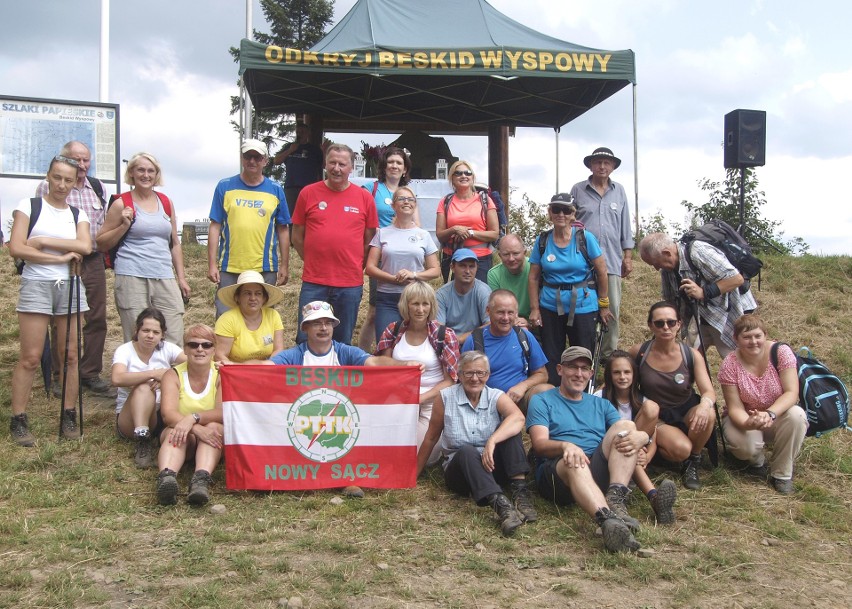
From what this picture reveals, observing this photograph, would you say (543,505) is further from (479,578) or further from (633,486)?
(479,578)

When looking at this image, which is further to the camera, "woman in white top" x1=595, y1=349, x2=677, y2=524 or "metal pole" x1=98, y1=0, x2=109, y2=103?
"metal pole" x1=98, y1=0, x2=109, y2=103

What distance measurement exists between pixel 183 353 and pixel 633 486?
3349 mm

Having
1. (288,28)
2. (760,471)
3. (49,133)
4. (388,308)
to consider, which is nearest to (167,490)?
(388,308)

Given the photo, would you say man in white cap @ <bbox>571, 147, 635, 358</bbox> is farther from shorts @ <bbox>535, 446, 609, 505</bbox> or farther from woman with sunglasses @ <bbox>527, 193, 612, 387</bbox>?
shorts @ <bbox>535, 446, 609, 505</bbox>

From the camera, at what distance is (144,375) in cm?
548

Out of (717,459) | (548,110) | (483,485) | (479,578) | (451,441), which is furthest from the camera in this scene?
(548,110)

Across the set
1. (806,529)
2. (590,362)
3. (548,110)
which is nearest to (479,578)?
(590,362)

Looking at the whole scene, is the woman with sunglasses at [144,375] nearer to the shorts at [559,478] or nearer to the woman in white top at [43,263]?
the woman in white top at [43,263]

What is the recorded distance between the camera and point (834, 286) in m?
10.9

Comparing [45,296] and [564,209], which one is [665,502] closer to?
[564,209]

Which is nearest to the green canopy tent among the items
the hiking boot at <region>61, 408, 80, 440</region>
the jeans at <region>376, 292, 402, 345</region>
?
the jeans at <region>376, 292, 402, 345</region>

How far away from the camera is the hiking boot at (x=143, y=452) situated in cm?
541

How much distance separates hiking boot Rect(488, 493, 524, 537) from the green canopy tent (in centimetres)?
667

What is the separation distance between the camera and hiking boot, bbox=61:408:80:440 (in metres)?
5.89
